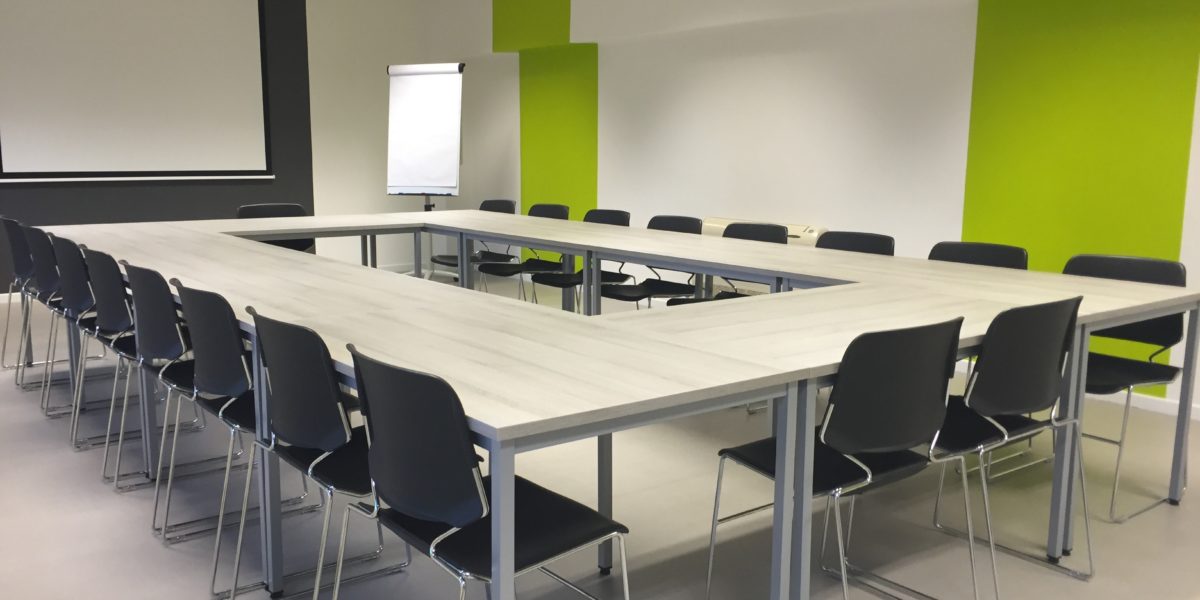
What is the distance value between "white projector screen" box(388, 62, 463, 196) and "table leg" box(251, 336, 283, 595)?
611 cm

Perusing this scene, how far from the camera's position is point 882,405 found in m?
2.31

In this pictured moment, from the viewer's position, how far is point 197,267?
12.7 feet

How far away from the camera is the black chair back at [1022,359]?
2.57 m

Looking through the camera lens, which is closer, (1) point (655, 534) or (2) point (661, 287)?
(1) point (655, 534)

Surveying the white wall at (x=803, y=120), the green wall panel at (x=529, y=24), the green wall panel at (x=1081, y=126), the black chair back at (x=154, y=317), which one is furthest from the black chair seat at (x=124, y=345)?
the green wall panel at (x=529, y=24)

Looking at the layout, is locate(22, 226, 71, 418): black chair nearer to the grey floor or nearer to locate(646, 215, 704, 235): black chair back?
the grey floor

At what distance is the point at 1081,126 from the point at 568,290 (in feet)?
10.3

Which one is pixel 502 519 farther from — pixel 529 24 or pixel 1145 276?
pixel 529 24

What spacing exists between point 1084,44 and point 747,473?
3.09 m

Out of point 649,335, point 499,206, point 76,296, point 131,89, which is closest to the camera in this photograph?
point 649,335

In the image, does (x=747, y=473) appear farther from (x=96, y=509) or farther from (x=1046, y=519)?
(x=96, y=509)

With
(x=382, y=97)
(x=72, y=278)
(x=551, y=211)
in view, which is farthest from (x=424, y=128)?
(x=72, y=278)

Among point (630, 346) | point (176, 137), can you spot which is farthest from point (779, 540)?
point (176, 137)

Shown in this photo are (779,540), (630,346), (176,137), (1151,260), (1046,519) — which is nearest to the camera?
(779,540)
